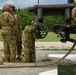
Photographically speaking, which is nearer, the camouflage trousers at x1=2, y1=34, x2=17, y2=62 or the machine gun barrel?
the machine gun barrel

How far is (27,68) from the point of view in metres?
11.4

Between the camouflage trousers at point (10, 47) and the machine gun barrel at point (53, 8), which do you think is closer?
the machine gun barrel at point (53, 8)

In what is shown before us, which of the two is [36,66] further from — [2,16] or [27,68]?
[2,16]

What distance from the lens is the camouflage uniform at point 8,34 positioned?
12.4m

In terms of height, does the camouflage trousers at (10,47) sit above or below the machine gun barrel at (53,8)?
below

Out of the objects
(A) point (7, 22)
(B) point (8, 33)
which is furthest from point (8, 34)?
(A) point (7, 22)

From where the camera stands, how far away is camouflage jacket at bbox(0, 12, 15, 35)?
40.6 feet

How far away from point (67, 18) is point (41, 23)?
696 mm

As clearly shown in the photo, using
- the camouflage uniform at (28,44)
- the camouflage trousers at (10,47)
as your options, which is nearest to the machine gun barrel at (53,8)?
the camouflage uniform at (28,44)

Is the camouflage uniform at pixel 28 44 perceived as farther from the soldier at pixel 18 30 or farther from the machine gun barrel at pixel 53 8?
the machine gun barrel at pixel 53 8

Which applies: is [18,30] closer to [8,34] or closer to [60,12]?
[8,34]

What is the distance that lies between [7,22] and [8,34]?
0.42 meters

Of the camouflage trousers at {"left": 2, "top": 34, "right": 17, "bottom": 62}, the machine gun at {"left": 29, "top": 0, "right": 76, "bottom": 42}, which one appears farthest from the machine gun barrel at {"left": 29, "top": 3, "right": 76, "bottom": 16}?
the camouflage trousers at {"left": 2, "top": 34, "right": 17, "bottom": 62}

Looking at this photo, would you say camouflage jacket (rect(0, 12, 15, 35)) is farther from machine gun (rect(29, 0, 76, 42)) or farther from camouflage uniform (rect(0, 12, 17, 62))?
machine gun (rect(29, 0, 76, 42))
